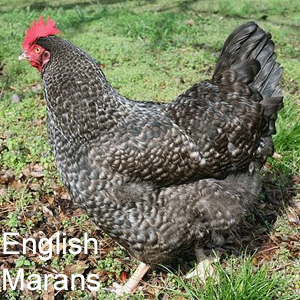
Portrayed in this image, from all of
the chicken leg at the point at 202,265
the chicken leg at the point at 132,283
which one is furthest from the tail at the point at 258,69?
the chicken leg at the point at 132,283

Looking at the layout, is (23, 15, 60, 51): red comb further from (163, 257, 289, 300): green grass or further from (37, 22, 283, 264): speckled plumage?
(163, 257, 289, 300): green grass

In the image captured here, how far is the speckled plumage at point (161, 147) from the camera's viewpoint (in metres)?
3.10

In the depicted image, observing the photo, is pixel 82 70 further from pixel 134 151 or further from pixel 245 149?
pixel 245 149

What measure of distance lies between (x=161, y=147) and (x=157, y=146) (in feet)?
0.09

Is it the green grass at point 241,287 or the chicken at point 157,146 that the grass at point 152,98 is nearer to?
the green grass at point 241,287

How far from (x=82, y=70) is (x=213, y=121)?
97 cm

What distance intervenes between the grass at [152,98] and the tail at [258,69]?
87 cm

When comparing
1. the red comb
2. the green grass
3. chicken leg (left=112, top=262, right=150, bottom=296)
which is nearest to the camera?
the green grass

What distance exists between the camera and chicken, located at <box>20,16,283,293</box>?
10.2 ft

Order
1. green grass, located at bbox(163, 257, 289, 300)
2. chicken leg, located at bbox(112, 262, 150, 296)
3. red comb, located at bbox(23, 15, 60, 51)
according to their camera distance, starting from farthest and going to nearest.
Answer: chicken leg, located at bbox(112, 262, 150, 296) → red comb, located at bbox(23, 15, 60, 51) → green grass, located at bbox(163, 257, 289, 300)

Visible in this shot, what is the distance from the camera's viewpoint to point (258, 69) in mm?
3582

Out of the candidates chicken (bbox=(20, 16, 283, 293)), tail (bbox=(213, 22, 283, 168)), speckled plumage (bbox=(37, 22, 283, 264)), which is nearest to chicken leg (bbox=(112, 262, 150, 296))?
chicken (bbox=(20, 16, 283, 293))

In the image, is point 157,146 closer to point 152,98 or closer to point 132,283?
point 132,283

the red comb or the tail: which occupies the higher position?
the red comb
